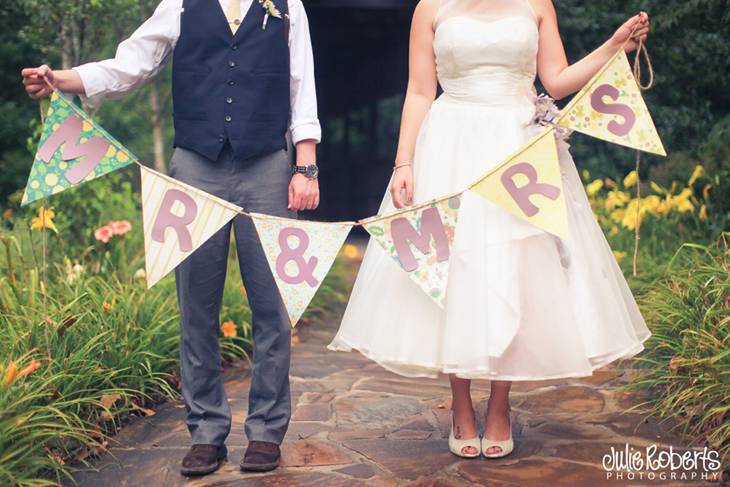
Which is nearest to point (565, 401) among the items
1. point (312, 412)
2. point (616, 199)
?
point (312, 412)

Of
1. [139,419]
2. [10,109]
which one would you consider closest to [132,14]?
[10,109]

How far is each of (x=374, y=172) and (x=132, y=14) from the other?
8104 mm

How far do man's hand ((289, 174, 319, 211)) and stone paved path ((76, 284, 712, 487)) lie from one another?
1.03m

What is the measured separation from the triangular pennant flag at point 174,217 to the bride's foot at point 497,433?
129 cm

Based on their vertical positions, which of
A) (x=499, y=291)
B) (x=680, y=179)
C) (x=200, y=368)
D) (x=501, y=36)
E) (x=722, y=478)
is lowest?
(x=722, y=478)

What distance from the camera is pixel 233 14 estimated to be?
3.31m

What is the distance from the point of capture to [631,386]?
4.39 metres

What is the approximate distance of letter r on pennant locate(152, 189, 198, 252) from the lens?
128 inches

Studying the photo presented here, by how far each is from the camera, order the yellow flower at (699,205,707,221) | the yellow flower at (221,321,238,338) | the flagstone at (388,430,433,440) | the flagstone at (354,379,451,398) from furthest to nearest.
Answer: the yellow flower at (699,205,707,221) < the yellow flower at (221,321,238,338) < the flagstone at (354,379,451,398) < the flagstone at (388,430,433,440)

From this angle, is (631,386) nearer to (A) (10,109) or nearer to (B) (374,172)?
(A) (10,109)

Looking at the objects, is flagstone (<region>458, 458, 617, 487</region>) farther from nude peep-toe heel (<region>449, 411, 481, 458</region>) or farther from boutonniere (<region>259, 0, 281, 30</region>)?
boutonniere (<region>259, 0, 281, 30</region>)

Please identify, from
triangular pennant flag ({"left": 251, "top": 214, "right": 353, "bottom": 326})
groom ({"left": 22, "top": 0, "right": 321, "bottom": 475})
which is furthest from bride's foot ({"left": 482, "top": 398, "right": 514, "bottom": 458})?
triangular pennant flag ({"left": 251, "top": 214, "right": 353, "bottom": 326})

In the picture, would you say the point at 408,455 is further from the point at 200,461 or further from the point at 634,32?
the point at 634,32

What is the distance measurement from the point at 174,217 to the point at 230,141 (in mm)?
341
